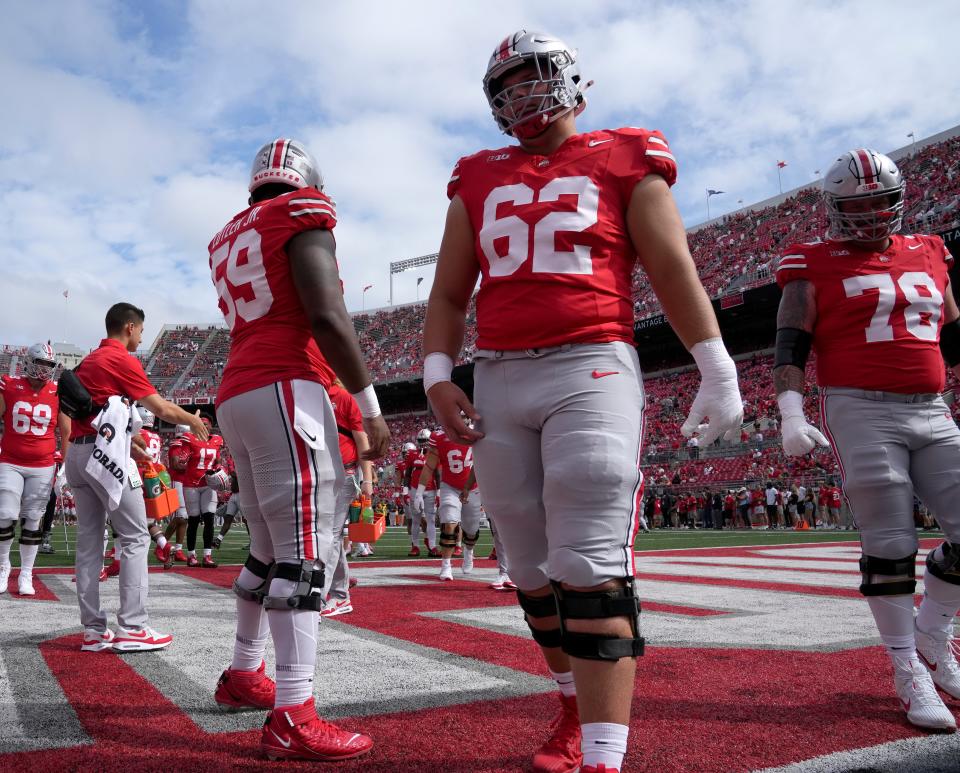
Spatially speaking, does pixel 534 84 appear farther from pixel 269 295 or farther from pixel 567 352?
pixel 269 295

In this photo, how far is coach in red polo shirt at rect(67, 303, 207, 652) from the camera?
4.02 meters

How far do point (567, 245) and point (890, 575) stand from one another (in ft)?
6.32

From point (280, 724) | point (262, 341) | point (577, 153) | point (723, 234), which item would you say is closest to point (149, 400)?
point (262, 341)

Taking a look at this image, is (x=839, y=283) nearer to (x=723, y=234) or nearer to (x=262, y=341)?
(x=262, y=341)

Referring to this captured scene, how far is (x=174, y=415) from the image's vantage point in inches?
164

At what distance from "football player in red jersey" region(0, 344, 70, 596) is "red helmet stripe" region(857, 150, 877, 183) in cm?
623

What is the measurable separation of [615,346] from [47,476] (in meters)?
6.50

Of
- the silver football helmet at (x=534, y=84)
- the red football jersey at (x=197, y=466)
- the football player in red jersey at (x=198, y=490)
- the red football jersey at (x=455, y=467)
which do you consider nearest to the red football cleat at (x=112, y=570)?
the football player in red jersey at (x=198, y=490)

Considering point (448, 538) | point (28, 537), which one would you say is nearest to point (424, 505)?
point (448, 538)

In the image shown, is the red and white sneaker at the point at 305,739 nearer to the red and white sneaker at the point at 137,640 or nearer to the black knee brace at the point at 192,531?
the red and white sneaker at the point at 137,640

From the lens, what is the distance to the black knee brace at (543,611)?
92.0 inches

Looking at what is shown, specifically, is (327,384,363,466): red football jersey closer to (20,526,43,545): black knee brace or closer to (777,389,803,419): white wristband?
(20,526,43,545): black knee brace

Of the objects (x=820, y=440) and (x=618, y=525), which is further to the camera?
(x=820, y=440)

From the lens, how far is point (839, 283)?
3293 millimetres
